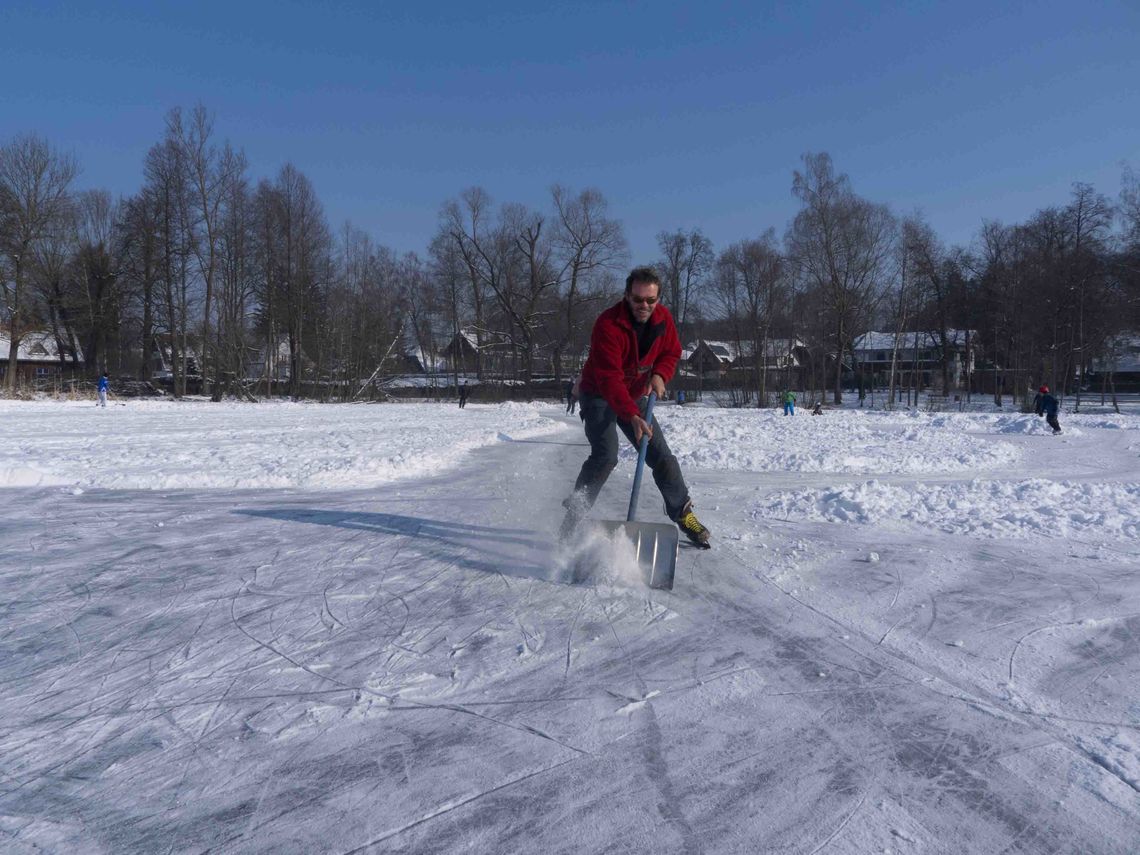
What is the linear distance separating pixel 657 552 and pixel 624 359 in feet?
4.06

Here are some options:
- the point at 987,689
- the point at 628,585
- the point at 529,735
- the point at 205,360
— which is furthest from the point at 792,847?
the point at 205,360

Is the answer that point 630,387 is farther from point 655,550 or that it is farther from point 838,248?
point 838,248

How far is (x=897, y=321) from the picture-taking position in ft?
149

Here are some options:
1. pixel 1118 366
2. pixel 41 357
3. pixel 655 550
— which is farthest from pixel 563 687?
pixel 1118 366

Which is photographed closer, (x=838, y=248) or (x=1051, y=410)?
(x=1051, y=410)

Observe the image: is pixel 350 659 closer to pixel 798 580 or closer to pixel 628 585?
pixel 628 585

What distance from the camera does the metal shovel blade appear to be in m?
3.58

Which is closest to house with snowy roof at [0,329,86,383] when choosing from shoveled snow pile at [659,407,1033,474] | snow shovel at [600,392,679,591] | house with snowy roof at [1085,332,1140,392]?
shoveled snow pile at [659,407,1033,474]

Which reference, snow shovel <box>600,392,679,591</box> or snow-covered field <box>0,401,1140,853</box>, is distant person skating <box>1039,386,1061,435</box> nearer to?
snow-covered field <box>0,401,1140,853</box>

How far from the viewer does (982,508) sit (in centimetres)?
569

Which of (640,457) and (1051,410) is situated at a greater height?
(640,457)

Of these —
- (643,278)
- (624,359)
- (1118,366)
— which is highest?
(1118,366)

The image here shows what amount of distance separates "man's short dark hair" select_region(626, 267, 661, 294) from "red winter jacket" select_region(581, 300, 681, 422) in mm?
151

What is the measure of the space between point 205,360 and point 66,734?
46.8 meters
